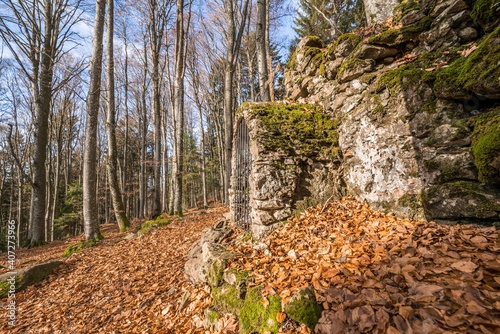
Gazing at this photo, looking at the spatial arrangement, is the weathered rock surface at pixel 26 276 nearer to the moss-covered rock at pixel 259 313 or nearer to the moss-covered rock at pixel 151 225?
the moss-covered rock at pixel 151 225

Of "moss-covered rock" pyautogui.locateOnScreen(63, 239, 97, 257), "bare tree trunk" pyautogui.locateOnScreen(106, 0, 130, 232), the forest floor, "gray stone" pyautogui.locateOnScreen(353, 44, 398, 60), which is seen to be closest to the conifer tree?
"gray stone" pyautogui.locateOnScreen(353, 44, 398, 60)

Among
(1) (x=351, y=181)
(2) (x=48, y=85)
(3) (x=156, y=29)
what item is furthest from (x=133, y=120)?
(1) (x=351, y=181)

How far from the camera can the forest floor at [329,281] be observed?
1551 millimetres

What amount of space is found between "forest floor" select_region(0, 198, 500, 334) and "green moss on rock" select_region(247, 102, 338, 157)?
1.14m

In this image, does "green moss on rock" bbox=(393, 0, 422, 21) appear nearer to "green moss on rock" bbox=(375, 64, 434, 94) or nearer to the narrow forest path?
"green moss on rock" bbox=(375, 64, 434, 94)

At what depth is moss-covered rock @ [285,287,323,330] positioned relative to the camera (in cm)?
194

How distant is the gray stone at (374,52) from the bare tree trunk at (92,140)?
7.26 m

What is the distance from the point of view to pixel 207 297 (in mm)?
3184

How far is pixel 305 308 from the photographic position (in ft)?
6.48

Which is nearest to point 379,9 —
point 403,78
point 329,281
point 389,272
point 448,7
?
point 448,7

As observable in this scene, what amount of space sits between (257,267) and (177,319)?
1450 millimetres

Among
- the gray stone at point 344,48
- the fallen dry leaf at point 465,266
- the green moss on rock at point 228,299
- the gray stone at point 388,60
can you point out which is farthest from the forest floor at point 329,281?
the gray stone at point 344,48

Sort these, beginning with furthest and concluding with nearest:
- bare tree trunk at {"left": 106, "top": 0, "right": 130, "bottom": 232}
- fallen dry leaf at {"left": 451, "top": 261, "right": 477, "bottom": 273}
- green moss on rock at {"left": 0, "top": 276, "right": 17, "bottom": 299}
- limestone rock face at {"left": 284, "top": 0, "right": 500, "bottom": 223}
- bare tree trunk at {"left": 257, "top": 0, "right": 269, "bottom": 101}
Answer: bare tree trunk at {"left": 106, "top": 0, "right": 130, "bottom": 232} → bare tree trunk at {"left": 257, "top": 0, "right": 269, "bottom": 101} → green moss on rock at {"left": 0, "top": 276, "right": 17, "bottom": 299} → limestone rock face at {"left": 284, "top": 0, "right": 500, "bottom": 223} → fallen dry leaf at {"left": 451, "top": 261, "right": 477, "bottom": 273}

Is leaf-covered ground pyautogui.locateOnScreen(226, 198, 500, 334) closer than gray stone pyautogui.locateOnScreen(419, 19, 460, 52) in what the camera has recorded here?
Yes
